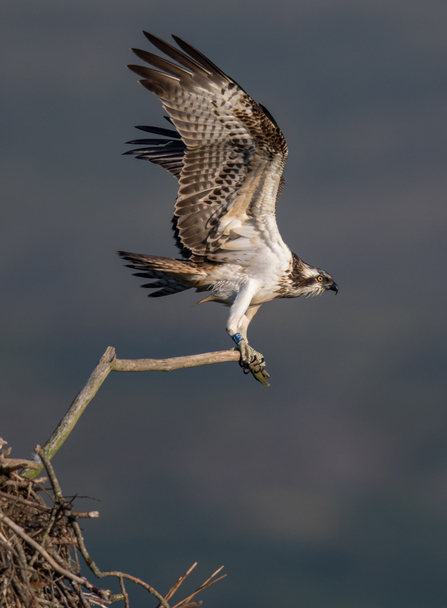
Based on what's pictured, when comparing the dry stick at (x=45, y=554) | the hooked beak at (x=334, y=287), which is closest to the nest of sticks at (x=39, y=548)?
the dry stick at (x=45, y=554)

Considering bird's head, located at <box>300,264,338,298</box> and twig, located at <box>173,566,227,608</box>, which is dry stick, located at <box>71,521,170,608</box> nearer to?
twig, located at <box>173,566,227,608</box>

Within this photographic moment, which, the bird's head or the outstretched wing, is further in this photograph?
the bird's head

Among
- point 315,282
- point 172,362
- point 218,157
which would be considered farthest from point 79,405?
point 315,282

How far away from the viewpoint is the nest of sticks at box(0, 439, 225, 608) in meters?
4.27

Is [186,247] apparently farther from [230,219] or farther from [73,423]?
[73,423]

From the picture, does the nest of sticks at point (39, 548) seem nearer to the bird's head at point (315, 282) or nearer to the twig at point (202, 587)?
the twig at point (202, 587)

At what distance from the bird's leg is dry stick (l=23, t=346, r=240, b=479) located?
141cm

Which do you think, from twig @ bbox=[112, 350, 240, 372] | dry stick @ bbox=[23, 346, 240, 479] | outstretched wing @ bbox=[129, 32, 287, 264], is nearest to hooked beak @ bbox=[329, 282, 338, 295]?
Result: outstretched wing @ bbox=[129, 32, 287, 264]

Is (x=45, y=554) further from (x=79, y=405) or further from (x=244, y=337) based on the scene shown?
(x=244, y=337)

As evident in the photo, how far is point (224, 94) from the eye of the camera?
727cm

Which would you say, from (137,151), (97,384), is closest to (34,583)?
(97,384)

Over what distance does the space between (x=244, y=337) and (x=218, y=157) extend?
2.14 meters

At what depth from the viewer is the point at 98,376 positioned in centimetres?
546

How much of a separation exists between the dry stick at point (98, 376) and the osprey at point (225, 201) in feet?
5.62
